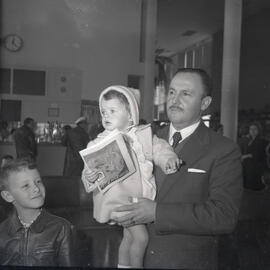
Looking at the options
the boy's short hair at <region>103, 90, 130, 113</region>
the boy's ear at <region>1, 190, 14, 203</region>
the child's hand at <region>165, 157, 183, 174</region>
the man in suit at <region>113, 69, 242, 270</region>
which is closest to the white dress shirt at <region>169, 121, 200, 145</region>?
the man in suit at <region>113, 69, 242, 270</region>

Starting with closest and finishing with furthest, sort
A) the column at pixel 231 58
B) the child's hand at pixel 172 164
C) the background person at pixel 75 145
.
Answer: the child's hand at pixel 172 164 → the background person at pixel 75 145 → the column at pixel 231 58

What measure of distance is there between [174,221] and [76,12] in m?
1.18

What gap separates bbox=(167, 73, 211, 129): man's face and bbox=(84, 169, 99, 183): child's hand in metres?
0.43

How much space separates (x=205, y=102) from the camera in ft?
5.03

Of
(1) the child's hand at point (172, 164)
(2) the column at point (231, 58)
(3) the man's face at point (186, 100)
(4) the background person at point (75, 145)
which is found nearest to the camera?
(1) the child's hand at point (172, 164)

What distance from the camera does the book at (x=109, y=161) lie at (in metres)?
1.51

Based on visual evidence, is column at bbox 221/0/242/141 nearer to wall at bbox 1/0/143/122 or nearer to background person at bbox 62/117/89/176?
wall at bbox 1/0/143/122

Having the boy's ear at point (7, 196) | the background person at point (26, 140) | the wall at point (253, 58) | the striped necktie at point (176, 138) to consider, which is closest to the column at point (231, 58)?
the wall at point (253, 58)

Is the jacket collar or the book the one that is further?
the jacket collar

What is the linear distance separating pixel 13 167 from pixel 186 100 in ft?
2.99

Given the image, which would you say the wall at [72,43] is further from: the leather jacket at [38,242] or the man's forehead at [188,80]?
the leather jacket at [38,242]

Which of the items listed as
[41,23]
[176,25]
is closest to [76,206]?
[41,23]

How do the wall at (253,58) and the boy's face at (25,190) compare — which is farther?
the wall at (253,58)

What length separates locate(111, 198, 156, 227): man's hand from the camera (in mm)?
1512
